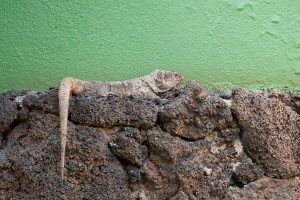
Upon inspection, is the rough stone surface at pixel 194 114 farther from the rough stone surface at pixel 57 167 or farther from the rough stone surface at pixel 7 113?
the rough stone surface at pixel 7 113

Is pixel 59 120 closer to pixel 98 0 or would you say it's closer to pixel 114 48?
pixel 114 48

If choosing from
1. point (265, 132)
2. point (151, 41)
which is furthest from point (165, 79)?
point (265, 132)

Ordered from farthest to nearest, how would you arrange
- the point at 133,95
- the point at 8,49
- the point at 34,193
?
the point at 8,49
the point at 133,95
the point at 34,193

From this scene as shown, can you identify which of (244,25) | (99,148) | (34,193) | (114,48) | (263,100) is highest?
(244,25)

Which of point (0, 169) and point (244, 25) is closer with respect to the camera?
point (0, 169)

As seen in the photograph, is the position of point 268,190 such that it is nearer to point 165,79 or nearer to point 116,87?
point 165,79

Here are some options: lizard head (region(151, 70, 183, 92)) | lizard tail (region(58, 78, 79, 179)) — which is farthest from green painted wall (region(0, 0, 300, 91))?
lizard tail (region(58, 78, 79, 179))

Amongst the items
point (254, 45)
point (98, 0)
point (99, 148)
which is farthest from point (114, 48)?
point (254, 45)
